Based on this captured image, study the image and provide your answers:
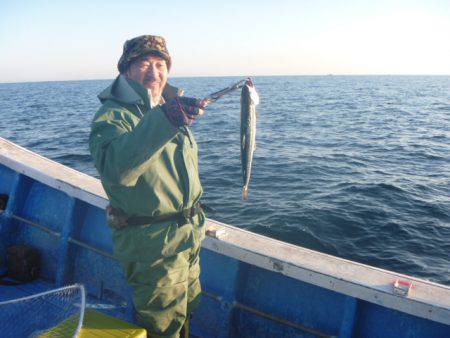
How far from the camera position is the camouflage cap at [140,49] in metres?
2.73

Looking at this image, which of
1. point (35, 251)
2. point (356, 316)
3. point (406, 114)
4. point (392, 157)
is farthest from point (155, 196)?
point (406, 114)

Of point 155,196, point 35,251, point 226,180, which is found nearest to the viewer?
point 155,196

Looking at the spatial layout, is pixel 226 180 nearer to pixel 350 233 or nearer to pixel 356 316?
pixel 350 233

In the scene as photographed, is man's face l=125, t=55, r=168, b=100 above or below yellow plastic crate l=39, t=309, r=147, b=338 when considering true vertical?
above

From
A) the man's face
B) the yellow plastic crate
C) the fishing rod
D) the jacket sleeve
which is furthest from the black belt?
the man's face

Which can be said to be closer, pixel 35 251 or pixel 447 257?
pixel 35 251

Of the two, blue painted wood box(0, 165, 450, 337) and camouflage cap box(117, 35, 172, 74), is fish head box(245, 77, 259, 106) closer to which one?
camouflage cap box(117, 35, 172, 74)

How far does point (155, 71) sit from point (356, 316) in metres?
2.67

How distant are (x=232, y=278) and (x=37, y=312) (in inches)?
72.3

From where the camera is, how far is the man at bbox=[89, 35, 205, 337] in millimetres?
2510

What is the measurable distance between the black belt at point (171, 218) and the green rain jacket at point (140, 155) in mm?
32

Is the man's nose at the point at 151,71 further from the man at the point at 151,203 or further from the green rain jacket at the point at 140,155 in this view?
the green rain jacket at the point at 140,155

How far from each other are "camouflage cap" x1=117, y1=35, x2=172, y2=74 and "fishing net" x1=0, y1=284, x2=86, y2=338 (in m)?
1.77

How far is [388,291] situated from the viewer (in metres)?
2.90
